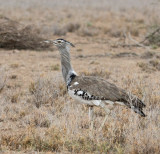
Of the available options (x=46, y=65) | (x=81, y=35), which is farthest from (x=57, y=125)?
(x=81, y=35)

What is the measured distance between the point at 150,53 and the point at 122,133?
24.9 feet

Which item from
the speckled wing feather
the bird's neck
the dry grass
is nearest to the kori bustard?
the speckled wing feather

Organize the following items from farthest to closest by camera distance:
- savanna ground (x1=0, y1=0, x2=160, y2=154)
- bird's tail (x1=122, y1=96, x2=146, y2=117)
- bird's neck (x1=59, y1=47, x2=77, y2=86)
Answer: bird's neck (x1=59, y1=47, x2=77, y2=86)
bird's tail (x1=122, y1=96, x2=146, y2=117)
savanna ground (x1=0, y1=0, x2=160, y2=154)

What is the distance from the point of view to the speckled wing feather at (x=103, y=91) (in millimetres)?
5115

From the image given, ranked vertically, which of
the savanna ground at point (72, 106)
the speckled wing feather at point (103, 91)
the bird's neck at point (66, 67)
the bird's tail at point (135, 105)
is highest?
the bird's neck at point (66, 67)

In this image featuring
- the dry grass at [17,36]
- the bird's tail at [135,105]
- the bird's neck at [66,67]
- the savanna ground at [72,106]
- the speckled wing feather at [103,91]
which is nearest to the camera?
the savanna ground at [72,106]

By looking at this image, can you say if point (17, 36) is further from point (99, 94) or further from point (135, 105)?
point (135, 105)

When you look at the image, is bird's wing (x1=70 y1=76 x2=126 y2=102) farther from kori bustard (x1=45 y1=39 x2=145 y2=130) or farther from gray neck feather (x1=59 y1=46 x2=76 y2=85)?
gray neck feather (x1=59 y1=46 x2=76 y2=85)

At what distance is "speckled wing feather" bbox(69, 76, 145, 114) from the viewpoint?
5.12 meters

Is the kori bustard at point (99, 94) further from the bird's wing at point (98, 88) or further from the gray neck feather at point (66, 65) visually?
the gray neck feather at point (66, 65)

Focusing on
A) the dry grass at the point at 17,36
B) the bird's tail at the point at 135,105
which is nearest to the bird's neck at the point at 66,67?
the bird's tail at the point at 135,105

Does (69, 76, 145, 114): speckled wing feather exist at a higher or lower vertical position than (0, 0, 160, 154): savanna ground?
higher

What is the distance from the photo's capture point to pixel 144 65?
34.6 ft

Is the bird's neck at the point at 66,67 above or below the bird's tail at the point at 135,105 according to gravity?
above
